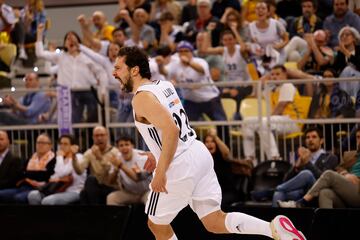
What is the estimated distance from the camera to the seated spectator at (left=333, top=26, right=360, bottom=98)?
412 inches

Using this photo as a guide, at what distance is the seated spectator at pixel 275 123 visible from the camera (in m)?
10.9

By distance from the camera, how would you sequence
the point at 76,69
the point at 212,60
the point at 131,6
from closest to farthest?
1. the point at 76,69
2. the point at 212,60
3. the point at 131,6

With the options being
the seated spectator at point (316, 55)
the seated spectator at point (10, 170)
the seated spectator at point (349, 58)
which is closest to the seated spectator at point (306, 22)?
the seated spectator at point (316, 55)

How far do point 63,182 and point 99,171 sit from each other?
21.9 inches

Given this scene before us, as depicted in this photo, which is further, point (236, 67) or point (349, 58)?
point (236, 67)

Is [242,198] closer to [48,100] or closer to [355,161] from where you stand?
[355,161]

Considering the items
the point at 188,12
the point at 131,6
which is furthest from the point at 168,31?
the point at 131,6

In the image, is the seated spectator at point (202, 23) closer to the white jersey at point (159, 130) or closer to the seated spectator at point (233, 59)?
the seated spectator at point (233, 59)

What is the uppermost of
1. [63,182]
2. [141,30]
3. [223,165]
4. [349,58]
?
[141,30]

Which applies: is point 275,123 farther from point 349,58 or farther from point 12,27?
point 12,27

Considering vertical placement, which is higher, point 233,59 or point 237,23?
point 237,23

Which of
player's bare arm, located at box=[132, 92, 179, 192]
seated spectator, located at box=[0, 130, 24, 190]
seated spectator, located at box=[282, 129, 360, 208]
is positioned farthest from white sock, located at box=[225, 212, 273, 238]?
seated spectator, located at box=[0, 130, 24, 190]

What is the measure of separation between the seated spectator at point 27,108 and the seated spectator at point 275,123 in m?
2.86

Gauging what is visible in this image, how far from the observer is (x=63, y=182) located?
1112 cm
